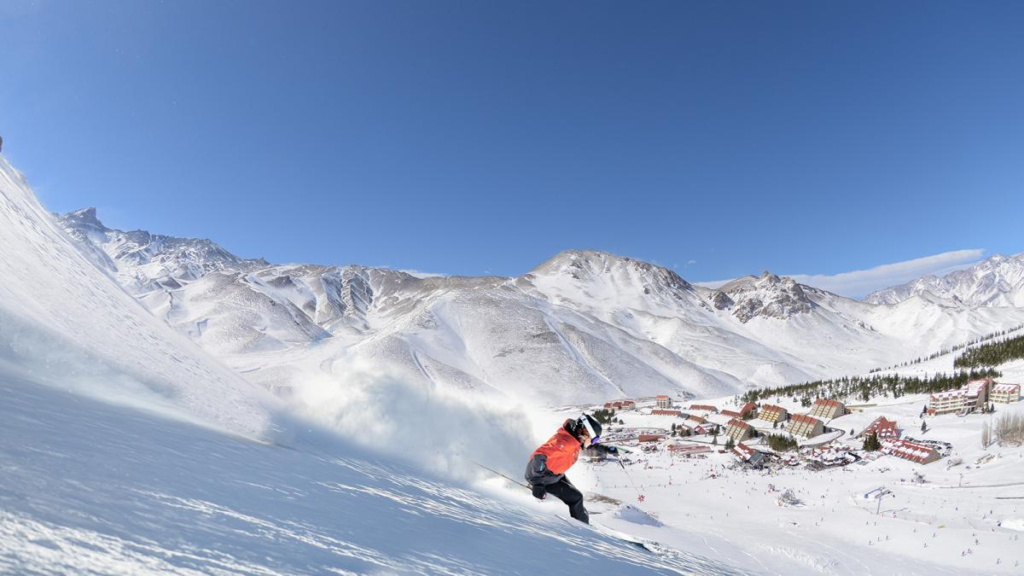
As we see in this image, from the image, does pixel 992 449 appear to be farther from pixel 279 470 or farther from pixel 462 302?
pixel 462 302

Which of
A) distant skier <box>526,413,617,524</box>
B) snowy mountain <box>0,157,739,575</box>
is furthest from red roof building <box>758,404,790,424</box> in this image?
distant skier <box>526,413,617,524</box>

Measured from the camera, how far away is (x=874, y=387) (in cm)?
12438

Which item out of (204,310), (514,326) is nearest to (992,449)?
(514,326)

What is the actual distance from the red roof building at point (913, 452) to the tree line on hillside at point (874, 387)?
185 ft

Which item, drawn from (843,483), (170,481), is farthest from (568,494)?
(843,483)

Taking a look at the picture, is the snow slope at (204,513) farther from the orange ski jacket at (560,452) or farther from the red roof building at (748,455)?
the red roof building at (748,455)

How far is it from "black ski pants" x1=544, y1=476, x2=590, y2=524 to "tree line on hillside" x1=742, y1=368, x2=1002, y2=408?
11824cm

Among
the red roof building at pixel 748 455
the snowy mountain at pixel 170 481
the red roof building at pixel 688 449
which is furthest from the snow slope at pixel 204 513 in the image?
the red roof building at pixel 688 449

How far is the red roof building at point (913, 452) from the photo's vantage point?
53.0 m

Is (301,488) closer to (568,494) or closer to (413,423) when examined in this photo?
(568,494)

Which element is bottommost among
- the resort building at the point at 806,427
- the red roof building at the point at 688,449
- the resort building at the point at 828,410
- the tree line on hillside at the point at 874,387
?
the red roof building at the point at 688,449

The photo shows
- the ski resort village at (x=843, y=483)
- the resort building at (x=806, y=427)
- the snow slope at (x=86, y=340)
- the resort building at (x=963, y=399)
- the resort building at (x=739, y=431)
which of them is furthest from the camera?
the resort building at (x=739, y=431)

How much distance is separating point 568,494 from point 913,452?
62.2 m

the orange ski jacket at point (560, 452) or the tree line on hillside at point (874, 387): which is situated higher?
the tree line on hillside at point (874, 387)
